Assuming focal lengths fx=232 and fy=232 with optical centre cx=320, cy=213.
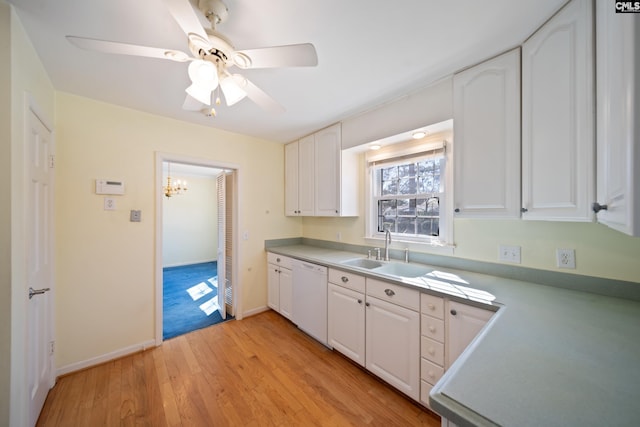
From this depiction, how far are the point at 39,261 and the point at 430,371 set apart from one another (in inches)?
110

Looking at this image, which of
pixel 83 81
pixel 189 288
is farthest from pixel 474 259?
pixel 189 288

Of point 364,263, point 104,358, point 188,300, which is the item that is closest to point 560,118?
point 364,263

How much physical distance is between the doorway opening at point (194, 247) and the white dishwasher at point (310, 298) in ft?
3.02

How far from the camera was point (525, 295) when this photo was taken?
1.37 meters

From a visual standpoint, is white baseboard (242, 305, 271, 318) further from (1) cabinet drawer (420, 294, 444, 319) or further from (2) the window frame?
(1) cabinet drawer (420, 294, 444, 319)

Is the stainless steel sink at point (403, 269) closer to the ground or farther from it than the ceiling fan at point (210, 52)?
closer to the ground

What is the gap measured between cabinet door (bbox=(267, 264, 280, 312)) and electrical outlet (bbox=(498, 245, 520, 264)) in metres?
2.34

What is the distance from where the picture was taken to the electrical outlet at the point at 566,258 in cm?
145

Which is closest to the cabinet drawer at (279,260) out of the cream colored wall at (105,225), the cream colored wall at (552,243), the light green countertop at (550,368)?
the cream colored wall at (105,225)

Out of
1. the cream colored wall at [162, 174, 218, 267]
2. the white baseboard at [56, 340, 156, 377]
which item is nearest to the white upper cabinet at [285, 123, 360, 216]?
the white baseboard at [56, 340, 156, 377]

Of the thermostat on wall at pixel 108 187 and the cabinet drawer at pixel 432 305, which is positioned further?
the thermostat on wall at pixel 108 187

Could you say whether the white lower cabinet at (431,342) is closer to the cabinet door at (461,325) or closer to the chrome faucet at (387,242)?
the cabinet door at (461,325)

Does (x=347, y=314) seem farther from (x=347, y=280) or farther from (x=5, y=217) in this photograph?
(x=5, y=217)

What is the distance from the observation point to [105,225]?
217 centimetres
